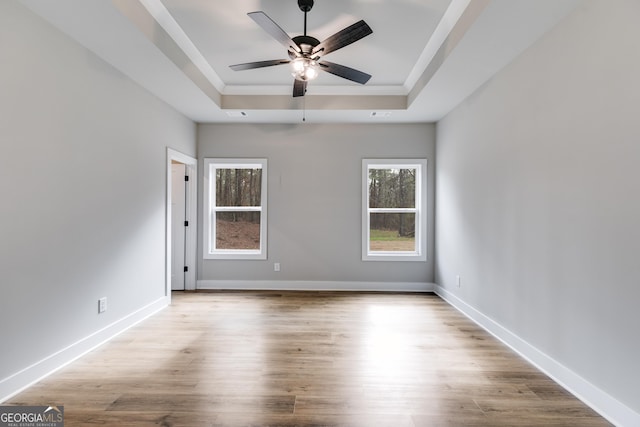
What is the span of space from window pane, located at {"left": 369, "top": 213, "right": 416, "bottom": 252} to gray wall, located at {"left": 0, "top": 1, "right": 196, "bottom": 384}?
3.21 metres

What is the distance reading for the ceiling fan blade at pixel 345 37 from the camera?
2.18 m

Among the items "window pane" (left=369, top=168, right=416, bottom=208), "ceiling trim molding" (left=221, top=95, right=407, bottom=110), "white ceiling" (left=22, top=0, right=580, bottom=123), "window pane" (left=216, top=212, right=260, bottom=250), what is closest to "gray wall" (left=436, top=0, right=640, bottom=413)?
"white ceiling" (left=22, top=0, right=580, bottom=123)

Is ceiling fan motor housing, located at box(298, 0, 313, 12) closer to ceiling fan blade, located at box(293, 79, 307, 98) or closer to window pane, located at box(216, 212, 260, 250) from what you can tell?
ceiling fan blade, located at box(293, 79, 307, 98)

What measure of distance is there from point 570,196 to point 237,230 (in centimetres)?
442

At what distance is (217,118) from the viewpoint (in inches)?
185

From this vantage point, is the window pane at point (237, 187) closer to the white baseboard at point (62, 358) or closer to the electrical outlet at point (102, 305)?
the white baseboard at point (62, 358)

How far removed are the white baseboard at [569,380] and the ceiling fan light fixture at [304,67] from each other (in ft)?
9.70

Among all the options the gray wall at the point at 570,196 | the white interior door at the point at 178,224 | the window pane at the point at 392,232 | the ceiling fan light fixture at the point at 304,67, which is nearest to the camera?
the gray wall at the point at 570,196

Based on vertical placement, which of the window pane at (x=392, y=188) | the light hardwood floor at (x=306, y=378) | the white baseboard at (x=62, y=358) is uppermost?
the window pane at (x=392, y=188)

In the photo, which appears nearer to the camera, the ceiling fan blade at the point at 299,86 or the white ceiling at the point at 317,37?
the white ceiling at the point at 317,37

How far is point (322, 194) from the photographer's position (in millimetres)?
4918

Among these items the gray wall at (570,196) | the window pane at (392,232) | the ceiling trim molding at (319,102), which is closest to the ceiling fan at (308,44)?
the ceiling trim molding at (319,102)

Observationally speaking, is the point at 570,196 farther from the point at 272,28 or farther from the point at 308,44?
the point at 272,28

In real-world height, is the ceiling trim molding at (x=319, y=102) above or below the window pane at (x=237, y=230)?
above
